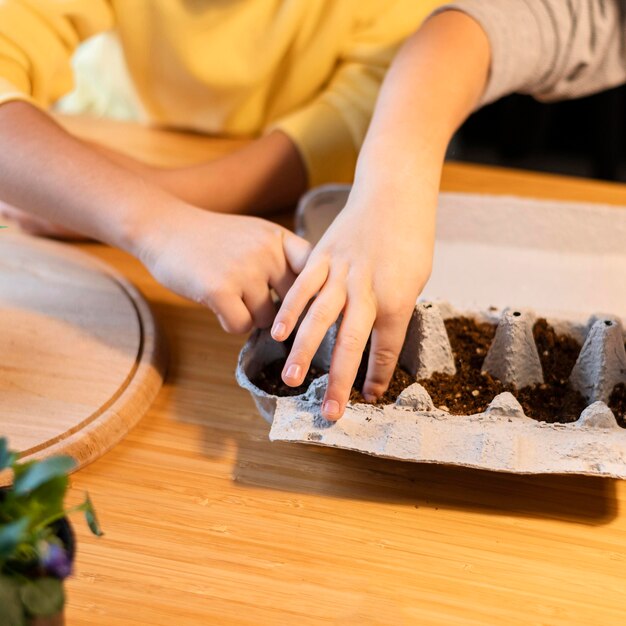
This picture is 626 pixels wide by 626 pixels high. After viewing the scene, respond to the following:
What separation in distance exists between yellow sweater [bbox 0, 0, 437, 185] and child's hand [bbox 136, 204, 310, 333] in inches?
11.6

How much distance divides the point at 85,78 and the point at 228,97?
1.03 feet

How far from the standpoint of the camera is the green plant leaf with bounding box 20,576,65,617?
1.13ft

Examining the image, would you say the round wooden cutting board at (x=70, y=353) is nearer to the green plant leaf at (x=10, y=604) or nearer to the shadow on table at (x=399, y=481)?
the shadow on table at (x=399, y=481)

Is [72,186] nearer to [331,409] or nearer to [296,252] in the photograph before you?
[296,252]

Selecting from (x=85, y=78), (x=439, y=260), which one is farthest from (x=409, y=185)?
(x=85, y=78)

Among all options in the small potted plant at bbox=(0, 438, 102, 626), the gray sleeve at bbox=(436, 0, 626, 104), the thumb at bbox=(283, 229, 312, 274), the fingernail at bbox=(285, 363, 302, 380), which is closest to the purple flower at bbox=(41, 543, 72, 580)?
the small potted plant at bbox=(0, 438, 102, 626)

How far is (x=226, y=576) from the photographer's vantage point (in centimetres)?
53

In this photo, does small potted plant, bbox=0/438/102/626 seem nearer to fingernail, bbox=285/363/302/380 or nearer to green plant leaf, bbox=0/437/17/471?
green plant leaf, bbox=0/437/17/471

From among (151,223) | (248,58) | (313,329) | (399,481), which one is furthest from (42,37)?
(399,481)

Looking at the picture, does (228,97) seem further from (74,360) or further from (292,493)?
(292,493)

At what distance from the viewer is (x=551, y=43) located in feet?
2.99

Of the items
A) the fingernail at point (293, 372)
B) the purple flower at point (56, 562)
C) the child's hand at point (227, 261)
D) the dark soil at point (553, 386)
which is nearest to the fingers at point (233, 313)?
the child's hand at point (227, 261)

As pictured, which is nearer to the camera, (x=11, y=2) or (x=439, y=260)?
(x=439, y=260)

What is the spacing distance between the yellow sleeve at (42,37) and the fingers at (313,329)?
1.52ft
